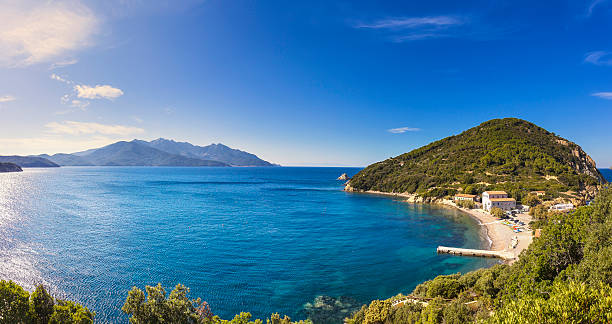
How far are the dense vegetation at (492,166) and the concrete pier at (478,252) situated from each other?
5186 cm

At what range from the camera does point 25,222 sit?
53531mm

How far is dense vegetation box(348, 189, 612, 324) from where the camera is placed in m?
9.98

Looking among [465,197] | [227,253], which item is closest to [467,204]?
[465,197]

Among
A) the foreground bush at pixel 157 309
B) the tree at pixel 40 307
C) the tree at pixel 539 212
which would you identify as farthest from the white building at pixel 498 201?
the tree at pixel 40 307

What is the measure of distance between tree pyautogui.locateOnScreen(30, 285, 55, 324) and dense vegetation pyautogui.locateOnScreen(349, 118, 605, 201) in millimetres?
100332

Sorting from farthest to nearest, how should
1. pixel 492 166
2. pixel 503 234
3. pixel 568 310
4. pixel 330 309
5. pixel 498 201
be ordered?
pixel 492 166, pixel 498 201, pixel 503 234, pixel 330 309, pixel 568 310

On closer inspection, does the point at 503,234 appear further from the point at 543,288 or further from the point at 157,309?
the point at 157,309

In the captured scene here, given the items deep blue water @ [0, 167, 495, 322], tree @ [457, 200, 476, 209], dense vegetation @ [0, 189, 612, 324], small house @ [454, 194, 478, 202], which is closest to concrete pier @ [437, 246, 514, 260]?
deep blue water @ [0, 167, 495, 322]

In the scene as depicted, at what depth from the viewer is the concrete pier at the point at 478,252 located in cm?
3859

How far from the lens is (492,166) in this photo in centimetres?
10756

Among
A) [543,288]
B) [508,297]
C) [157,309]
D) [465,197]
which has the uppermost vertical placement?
[465,197]

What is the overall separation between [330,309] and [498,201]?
2695 inches

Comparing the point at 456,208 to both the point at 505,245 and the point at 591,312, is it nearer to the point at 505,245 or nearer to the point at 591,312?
the point at 505,245

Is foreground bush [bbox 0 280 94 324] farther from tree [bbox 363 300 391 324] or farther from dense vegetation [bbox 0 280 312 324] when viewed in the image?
tree [bbox 363 300 391 324]
